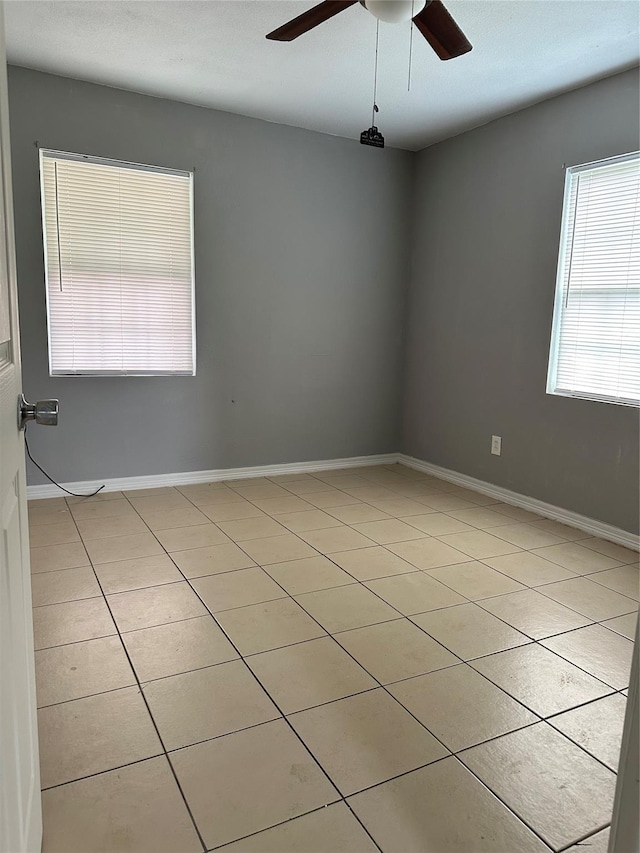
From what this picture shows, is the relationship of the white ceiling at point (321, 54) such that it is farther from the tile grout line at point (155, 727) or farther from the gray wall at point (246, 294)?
the tile grout line at point (155, 727)

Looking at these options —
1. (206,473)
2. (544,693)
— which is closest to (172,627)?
(544,693)

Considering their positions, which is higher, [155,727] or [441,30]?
[441,30]

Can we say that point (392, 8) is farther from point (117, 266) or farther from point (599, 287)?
point (117, 266)

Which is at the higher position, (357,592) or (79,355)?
(79,355)

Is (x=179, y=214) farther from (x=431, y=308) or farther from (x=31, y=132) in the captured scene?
(x=431, y=308)

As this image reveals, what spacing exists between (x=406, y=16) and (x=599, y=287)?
5.92 feet

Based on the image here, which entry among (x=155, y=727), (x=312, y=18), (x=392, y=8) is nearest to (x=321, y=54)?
(x=312, y=18)

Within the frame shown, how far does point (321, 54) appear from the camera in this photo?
118 inches

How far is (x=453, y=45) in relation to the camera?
2219 millimetres

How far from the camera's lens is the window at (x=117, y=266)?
350cm

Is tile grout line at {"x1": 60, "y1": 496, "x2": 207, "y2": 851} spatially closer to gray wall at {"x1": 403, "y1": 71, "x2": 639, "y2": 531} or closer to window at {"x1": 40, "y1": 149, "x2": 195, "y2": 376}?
window at {"x1": 40, "y1": 149, "x2": 195, "y2": 376}

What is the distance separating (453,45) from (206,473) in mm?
2949

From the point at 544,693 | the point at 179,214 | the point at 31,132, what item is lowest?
the point at 544,693

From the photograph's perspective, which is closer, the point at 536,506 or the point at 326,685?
the point at 326,685
